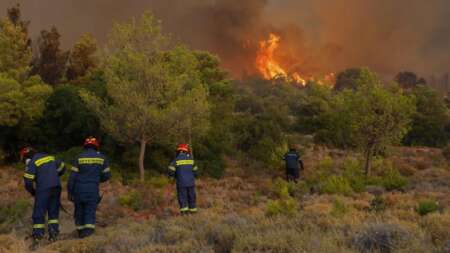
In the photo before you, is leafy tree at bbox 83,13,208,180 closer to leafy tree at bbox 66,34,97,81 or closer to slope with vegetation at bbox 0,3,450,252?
slope with vegetation at bbox 0,3,450,252

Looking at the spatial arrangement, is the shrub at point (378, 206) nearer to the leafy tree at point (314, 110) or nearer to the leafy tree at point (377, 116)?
the leafy tree at point (377, 116)

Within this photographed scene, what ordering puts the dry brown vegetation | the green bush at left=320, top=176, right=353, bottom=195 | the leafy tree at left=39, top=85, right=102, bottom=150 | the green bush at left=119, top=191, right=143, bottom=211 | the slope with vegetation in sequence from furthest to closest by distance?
1. the leafy tree at left=39, top=85, right=102, bottom=150
2. the green bush at left=320, top=176, right=353, bottom=195
3. the green bush at left=119, top=191, right=143, bottom=211
4. the slope with vegetation
5. the dry brown vegetation

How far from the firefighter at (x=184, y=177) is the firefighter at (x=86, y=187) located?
2.16m

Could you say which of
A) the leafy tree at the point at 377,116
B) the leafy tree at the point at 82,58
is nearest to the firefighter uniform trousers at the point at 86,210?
the leafy tree at the point at 377,116

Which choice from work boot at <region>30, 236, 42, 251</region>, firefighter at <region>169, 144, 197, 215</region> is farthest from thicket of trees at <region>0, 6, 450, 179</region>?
work boot at <region>30, 236, 42, 251</region>

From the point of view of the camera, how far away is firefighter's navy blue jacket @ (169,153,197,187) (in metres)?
9.90

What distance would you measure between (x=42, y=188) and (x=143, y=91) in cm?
908

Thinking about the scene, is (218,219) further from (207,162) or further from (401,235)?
(207,162)

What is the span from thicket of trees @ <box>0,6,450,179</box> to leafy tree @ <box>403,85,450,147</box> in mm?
12766

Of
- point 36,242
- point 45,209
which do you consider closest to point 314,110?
point 45,209

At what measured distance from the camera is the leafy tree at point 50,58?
91.8 ft

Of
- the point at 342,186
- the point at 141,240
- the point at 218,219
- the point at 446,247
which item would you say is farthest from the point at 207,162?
the point at 446,247

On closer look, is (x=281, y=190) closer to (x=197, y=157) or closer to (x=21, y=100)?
(x=197, y=157)

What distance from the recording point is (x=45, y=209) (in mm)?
7934
